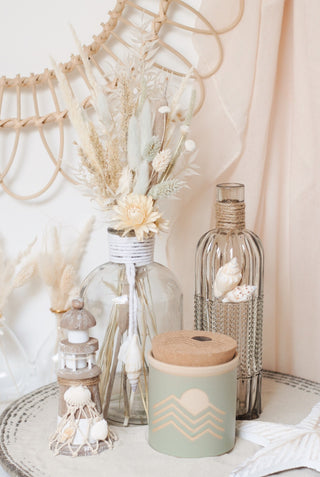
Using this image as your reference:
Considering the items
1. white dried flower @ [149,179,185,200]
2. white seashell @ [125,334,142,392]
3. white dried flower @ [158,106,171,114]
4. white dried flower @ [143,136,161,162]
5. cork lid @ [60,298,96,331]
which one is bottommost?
white seashell @ [125,334,142,392]

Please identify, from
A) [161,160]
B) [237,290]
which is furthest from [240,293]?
[161,160]

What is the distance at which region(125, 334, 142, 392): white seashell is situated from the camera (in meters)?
0.92

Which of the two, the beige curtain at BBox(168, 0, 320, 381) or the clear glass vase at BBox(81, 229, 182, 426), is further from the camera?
the beige curtain at BBox(168, 0, 320, 381)

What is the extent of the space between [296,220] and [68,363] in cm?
49

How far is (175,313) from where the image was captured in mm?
1009

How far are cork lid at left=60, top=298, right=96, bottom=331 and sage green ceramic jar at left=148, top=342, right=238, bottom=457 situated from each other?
0.10m

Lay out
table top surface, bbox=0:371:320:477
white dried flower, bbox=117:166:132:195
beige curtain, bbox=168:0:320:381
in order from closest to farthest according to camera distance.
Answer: table top surface, bbox=0:371:320:477, white dried flower, bbox=117:166:132:195, beige curtain, bbox=168:0:320:381

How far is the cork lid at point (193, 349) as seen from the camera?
82 cm

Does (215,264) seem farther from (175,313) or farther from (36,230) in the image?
(36,230)

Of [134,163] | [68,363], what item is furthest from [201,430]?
[134,163]

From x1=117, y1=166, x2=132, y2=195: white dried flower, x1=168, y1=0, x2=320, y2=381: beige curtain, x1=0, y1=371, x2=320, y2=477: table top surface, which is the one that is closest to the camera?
x1=0, y1=371, x2=320, y2=477: table top surface

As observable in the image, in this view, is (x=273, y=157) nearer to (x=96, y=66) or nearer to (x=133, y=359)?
(x=96, y=66)

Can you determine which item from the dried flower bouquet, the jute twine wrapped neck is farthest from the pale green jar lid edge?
the jute twine wrapped neck

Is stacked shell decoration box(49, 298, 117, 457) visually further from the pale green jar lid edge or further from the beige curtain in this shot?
the beige curtain
